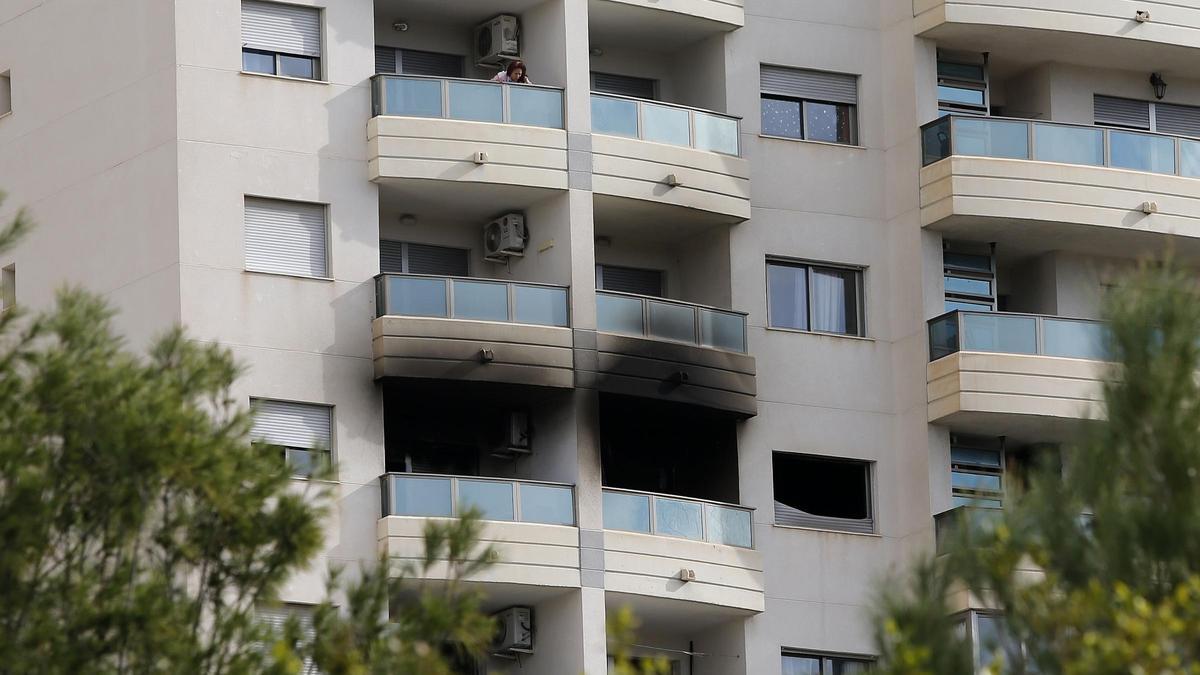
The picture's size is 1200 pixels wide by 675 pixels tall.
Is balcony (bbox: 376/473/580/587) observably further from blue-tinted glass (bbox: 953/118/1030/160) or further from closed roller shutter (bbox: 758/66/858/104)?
blue-tinted glass (bbox: 953/118/1030/160)

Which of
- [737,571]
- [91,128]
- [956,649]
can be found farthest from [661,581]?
[956,649]

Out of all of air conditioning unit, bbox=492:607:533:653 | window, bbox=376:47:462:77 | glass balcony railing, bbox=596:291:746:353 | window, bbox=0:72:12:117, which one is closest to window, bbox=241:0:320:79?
window, bbox=376:47:462:77

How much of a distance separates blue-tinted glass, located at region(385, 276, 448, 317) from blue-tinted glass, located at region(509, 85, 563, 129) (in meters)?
2.93

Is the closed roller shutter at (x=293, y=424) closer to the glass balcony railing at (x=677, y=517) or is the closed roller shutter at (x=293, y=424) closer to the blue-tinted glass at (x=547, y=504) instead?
the blue-tinted glass at (x=547, y=504)

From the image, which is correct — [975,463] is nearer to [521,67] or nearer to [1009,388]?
[1009,388]

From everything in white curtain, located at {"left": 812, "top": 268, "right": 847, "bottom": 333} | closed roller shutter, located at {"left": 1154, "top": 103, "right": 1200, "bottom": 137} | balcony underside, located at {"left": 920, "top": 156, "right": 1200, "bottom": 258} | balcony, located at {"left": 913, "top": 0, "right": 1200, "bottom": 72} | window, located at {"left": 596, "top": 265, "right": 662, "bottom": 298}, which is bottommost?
white curtain, located at {"left": 812, "top": 268, "right": 847, "bottom": 333}

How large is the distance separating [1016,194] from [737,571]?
7.61 meters

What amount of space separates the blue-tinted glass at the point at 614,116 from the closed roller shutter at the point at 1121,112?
8652mm

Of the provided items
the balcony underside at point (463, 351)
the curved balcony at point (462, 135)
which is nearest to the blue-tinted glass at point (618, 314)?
the balcony underside at point (463, 351)

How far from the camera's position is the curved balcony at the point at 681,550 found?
45562 mm

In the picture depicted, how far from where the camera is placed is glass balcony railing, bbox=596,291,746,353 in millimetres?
46656

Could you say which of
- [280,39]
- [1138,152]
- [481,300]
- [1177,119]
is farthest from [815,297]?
[280,39]

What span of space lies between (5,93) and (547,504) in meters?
11.2

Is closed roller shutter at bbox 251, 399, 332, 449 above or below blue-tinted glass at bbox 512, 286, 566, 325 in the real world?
below
